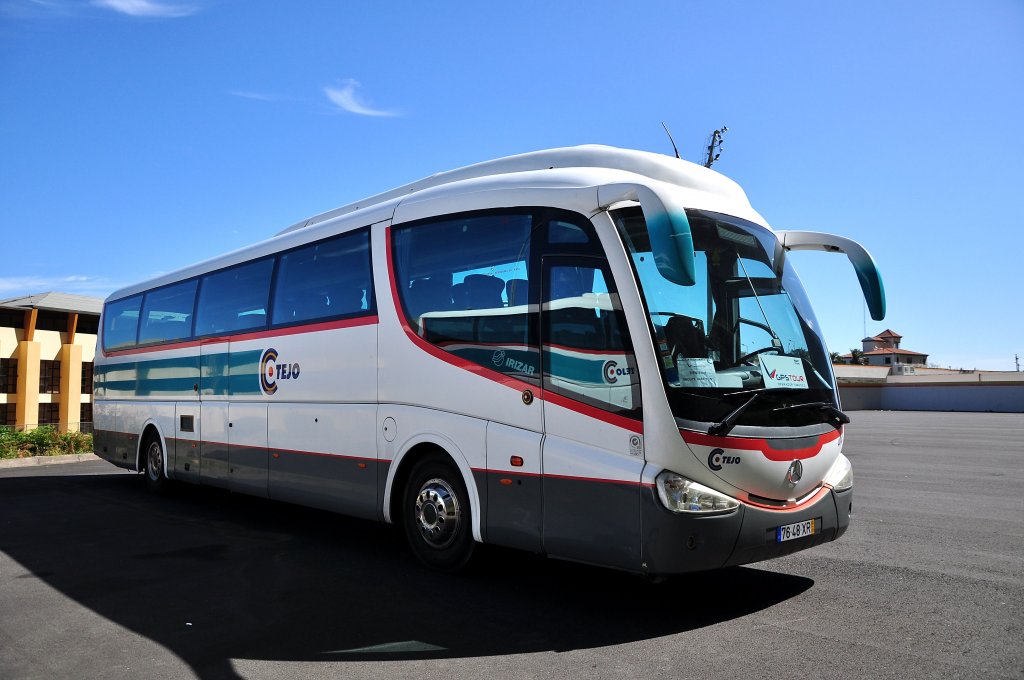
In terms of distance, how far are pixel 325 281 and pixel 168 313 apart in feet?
15.7

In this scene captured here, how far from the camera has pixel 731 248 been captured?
6.20 m

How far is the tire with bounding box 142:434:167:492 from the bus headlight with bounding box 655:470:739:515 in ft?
30.1

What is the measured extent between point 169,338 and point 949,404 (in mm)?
62054

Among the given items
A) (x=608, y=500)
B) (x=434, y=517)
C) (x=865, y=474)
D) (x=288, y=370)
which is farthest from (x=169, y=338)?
(x=865, y=474)

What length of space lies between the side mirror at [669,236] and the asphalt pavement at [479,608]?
223 centimetres

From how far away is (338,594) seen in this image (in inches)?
247

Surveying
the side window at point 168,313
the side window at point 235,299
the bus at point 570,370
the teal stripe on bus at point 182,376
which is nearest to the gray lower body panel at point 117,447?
the teal stripe on bus at point 182,376

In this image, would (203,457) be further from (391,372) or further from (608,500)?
(608,500)

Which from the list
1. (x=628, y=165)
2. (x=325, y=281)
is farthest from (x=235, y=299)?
(x=628, y=165)

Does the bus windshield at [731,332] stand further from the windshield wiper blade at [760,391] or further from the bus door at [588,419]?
the bus door at [588,419]

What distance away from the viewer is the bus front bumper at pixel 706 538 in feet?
17.0

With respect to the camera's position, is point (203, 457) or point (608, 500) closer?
point (608, 500)

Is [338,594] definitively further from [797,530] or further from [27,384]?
[27,384]

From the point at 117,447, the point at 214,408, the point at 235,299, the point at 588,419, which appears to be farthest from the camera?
the point at 117,447
